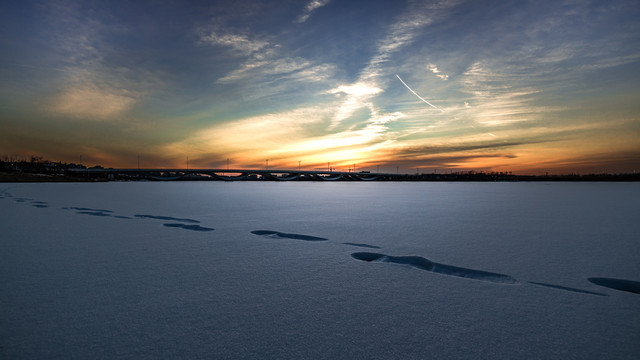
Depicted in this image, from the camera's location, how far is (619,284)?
10.8ft

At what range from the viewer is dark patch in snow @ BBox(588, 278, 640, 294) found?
3145 millimetres

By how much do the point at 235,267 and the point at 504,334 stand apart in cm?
286

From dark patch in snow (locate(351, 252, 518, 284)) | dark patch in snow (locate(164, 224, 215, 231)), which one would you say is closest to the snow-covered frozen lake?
dark patch in snow (locate(351, 252, 518, 284))

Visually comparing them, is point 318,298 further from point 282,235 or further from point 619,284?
point 282,235

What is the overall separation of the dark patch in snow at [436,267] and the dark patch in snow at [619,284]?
834mm

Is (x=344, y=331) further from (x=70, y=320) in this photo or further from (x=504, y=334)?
(x=70, y=320)

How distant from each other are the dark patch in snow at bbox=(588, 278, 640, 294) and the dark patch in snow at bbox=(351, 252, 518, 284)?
2.74 ft

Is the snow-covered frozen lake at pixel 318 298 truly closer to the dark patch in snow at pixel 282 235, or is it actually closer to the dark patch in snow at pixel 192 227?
the dark patch in snow at pixel 282 235

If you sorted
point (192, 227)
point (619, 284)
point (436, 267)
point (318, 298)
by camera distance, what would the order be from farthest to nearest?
point (192, 227) → point (436, 267) → point (619, 284) → point (318, 298)

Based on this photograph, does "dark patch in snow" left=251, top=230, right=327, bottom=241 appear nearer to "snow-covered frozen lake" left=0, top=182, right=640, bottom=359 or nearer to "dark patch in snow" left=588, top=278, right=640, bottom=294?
"snow-covered frozen lake" left=0, top=182, right=640, bottom=359

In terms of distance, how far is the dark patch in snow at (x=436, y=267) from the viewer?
350 cm

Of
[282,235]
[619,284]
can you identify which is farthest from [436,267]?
[282,235]

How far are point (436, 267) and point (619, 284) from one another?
1739 millimetres

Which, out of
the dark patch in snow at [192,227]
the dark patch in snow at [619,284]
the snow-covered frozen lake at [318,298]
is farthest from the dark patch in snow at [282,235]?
the dark patch in snow at [619,284]
